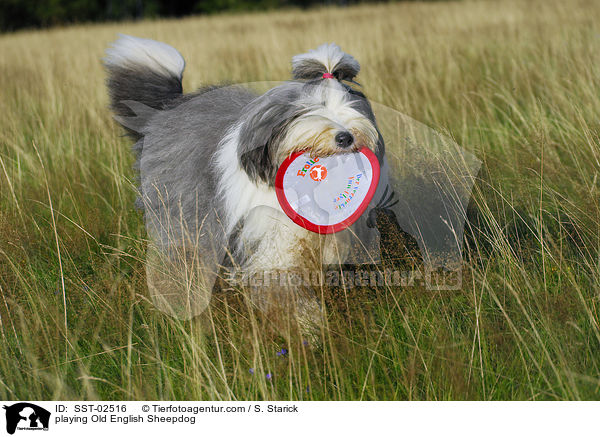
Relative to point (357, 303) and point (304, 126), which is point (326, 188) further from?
point (357, 303)

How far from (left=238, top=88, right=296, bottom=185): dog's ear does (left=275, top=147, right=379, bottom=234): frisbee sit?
66 millimetres

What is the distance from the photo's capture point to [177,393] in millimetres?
1964

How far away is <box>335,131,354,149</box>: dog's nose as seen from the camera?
2.04 metres

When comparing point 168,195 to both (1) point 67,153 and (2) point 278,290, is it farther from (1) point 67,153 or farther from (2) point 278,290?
(1) point 67,153

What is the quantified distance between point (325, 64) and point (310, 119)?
0.31 metres

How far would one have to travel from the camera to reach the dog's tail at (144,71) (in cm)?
308

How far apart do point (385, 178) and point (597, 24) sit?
548cm

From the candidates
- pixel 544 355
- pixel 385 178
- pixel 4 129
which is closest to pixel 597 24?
pixel 385 178

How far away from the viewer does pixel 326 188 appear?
223 cm

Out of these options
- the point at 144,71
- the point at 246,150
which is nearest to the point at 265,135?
the point at 246,150
